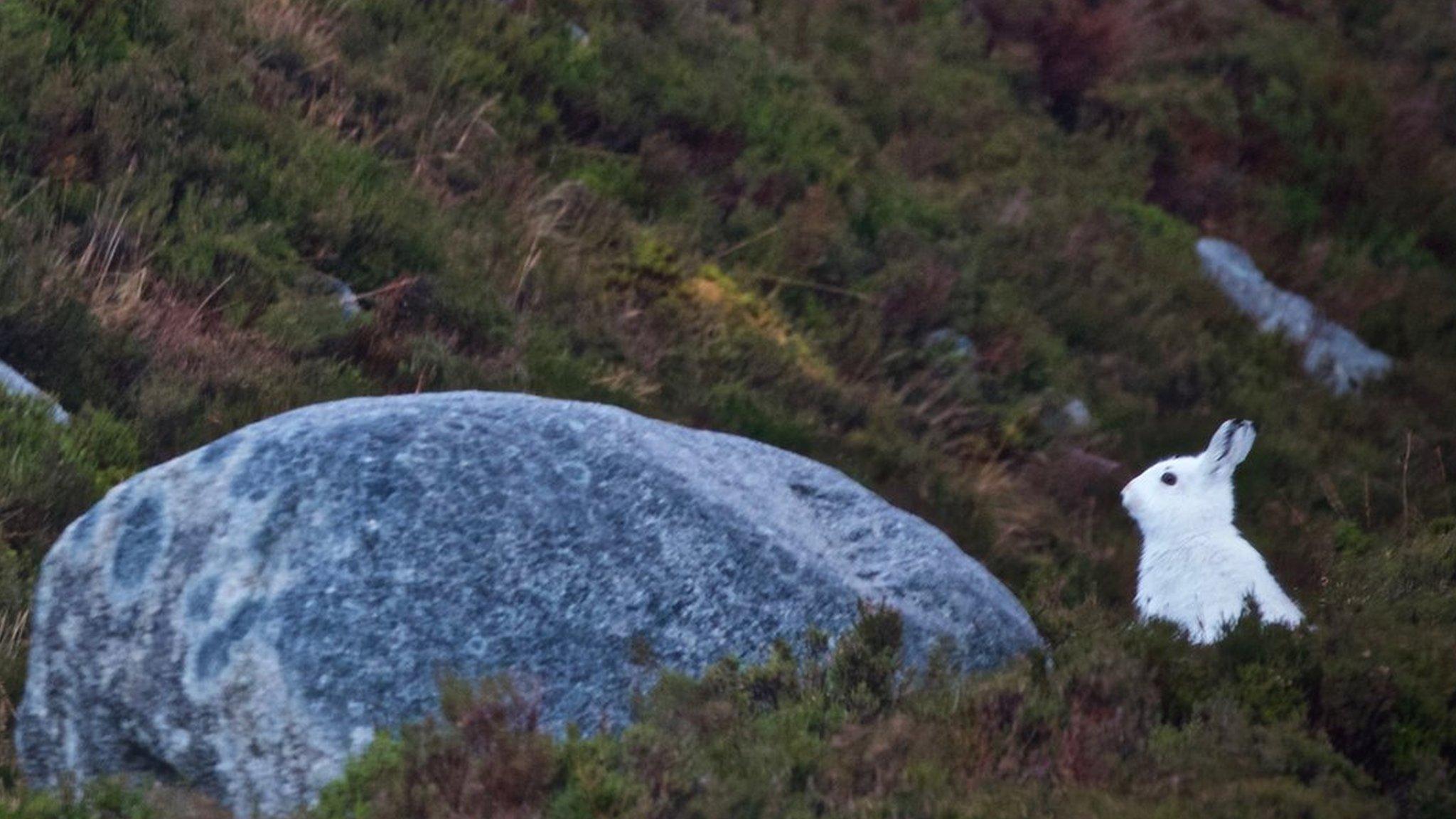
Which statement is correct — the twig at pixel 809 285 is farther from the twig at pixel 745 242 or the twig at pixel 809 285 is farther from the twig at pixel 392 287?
the twig at pixel 392 287

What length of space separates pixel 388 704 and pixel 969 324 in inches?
286

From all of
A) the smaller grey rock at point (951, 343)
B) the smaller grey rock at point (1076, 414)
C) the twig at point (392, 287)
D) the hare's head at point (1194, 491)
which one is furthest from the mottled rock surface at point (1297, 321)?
the twig at point (392, 287)

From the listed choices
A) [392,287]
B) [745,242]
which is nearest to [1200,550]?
[392,287]

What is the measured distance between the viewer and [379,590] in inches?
209

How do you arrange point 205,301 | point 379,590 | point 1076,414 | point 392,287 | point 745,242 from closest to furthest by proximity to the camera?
1. point 379,590
2. point 205,301
3. point 392,287
4. point 745,242
5. point 1076,414

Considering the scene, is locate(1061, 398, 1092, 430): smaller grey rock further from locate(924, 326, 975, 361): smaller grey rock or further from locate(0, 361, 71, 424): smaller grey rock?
locate(0, 361, 71, 424): smaller grey rock

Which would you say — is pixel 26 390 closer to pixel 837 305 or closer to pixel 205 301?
pixel 205 301

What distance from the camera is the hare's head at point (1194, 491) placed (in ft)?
24.0

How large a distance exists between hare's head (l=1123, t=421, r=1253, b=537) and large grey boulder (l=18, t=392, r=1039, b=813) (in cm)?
164

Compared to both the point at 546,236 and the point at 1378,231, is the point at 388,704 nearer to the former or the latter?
the point at 546,236

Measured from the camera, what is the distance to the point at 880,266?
39.3 ft

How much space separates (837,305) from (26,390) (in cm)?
545

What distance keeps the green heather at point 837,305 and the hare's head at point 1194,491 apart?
40 cm

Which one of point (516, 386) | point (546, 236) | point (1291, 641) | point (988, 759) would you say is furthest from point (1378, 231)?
point (988, 759)
